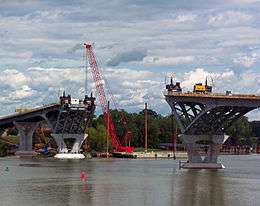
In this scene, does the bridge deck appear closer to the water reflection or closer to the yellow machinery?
the yellow machinery

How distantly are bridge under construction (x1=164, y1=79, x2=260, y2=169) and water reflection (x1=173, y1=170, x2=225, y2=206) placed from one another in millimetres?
15728

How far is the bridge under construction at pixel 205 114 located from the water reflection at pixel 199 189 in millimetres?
15728

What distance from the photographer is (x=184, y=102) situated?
460ft

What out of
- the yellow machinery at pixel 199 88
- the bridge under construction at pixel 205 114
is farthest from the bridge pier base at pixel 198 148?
the yellow machinery at pixel 199 88

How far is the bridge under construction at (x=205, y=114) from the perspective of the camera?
136 m

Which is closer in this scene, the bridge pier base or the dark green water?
the dark green water

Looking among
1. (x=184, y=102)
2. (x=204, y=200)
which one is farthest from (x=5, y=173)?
(x=204, y=200)

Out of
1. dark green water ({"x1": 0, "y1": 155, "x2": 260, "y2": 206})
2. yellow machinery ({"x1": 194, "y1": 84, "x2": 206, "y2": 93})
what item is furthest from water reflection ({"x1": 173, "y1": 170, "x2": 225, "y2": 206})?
yellow machinery ({"x1": 194, "y1": 84, "x2": 206, "y2": 93})

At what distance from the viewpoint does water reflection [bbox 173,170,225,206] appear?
7669cm

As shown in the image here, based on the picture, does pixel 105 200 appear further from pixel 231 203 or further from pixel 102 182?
pixel 102 182

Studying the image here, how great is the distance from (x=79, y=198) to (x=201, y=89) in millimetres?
66428

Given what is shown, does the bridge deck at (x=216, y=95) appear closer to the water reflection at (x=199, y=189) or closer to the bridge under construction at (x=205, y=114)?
the bridge under construction at (x=205, y=114)

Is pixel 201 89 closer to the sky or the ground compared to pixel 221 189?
closer to the sky

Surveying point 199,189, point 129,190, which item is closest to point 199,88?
point 199,189
